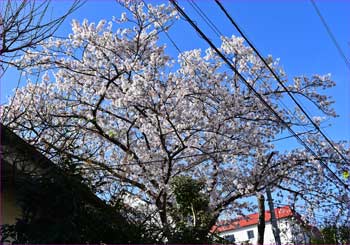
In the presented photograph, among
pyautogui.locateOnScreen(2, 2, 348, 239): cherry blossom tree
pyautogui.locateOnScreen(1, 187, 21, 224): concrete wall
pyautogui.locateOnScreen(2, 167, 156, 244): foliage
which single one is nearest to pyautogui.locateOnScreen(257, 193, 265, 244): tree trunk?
pyautogui.locateOnScreen(2, 2, 348, 239): cherry blossom tree

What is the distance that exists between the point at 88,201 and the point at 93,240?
46cm

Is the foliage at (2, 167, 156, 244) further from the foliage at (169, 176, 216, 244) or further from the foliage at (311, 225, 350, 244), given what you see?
the foliage at (311, 225, 350, 244)

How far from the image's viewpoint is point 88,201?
4.42 meters

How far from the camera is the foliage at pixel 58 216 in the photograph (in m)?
3.78

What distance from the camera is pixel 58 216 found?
390 centimetres

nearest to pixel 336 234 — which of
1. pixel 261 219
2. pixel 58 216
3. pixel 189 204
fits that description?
pixel 261 219

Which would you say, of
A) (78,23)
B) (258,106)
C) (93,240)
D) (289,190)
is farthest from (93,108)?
(289,190)

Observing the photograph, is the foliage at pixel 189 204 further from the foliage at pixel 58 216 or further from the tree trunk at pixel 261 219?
→ the tree trunk at pixel 261 219

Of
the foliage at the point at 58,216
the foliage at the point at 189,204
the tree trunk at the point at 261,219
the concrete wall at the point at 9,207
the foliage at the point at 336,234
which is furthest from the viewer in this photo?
the foliage at the point at 336,234

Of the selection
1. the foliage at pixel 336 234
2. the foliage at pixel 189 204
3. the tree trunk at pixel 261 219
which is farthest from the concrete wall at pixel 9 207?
the foliage at pixel 336 234

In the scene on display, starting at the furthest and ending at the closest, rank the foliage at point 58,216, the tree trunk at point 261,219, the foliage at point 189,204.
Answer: the tree trunk at point 261,219
the foliage at point 189,204
the foliage at point 58,216

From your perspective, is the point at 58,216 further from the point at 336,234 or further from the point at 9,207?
the point at 336,234

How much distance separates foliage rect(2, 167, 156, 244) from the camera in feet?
12.4

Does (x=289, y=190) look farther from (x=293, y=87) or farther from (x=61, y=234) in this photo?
(x=61, y=234)
